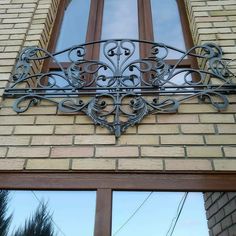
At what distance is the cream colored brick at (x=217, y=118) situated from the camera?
2250mm

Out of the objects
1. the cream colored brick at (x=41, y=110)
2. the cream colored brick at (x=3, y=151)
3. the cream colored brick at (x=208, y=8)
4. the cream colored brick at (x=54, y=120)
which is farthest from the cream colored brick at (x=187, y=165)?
the cream colored brick at (x=208, y=8)

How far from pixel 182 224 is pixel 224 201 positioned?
315 mm

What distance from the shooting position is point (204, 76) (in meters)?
2.59

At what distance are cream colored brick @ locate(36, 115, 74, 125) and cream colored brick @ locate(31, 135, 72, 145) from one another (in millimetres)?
124

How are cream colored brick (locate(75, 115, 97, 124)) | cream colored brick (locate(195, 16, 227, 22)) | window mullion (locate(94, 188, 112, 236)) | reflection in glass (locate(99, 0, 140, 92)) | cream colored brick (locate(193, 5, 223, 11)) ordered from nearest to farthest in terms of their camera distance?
1. window mullion (locate(94, 188, 112, 236))
2. cream colored brick (locate(75, 115, 97, 124))
3. cream colored brick (locate(195, 16, 227, 22))
4. cream colored brick (locate(193, 5, 223, 11))
5. reflection in glass (locate(99, 0, 140, 92))

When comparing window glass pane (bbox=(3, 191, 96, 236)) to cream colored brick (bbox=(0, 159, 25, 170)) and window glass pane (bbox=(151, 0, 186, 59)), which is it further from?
window glass pane (bbox=(151, 0, 186, 59))

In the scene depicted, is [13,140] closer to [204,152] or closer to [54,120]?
[54,120]

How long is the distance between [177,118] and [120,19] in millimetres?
1617

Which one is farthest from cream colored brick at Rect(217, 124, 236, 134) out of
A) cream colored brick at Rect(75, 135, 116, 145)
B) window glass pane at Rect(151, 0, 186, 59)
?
window glass pane at Rect(151, 0, 186, 59)

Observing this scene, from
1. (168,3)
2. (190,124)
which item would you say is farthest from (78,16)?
(190,124)

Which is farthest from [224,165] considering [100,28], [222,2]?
[100,28]

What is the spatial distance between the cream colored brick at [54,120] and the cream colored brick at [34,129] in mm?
43

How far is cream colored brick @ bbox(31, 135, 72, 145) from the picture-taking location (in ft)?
7.22

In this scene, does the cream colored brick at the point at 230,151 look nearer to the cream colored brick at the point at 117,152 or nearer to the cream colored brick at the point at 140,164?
the cream colored brick at the point at 140,164
